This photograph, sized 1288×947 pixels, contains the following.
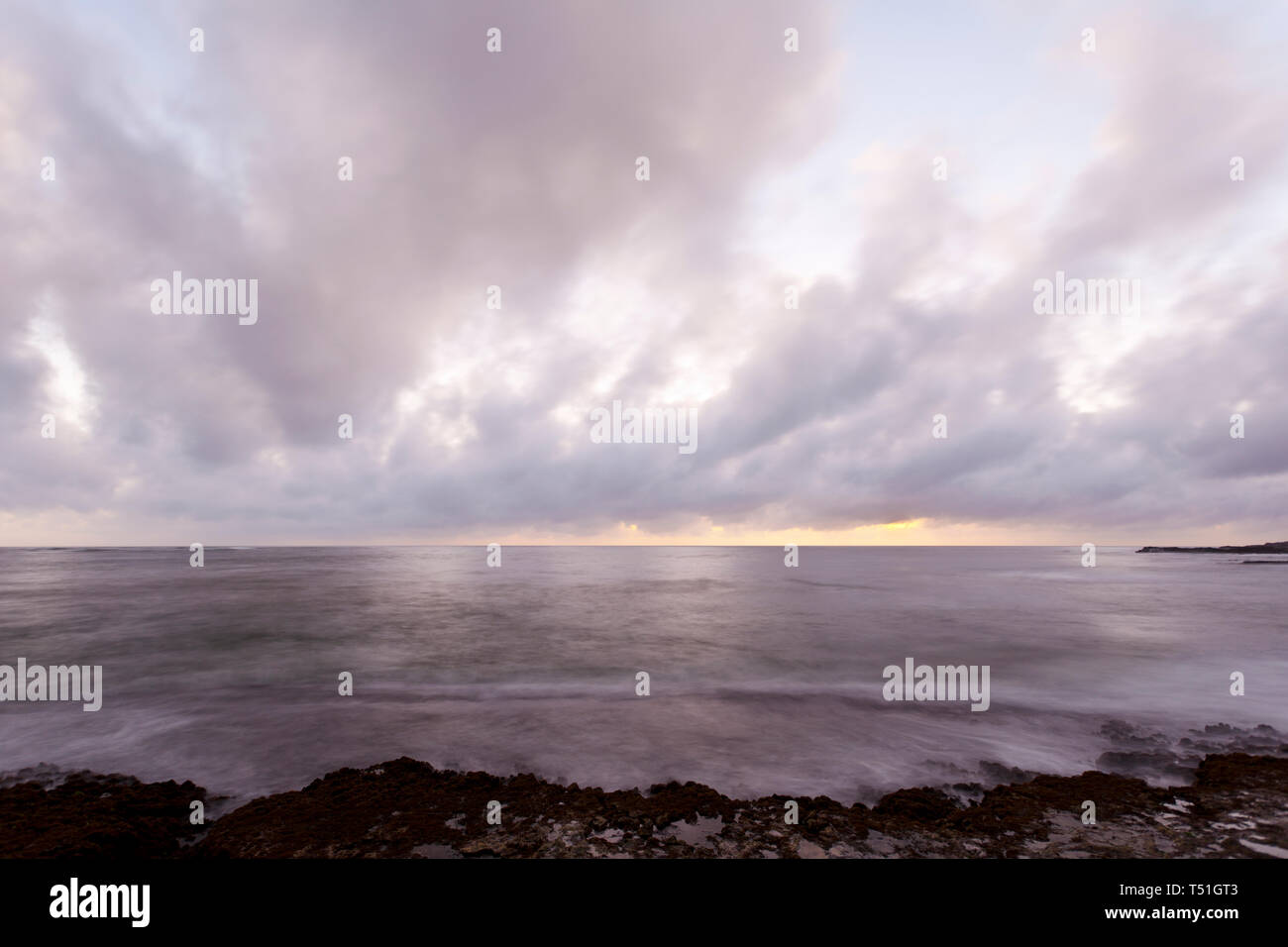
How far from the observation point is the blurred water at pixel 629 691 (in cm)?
976

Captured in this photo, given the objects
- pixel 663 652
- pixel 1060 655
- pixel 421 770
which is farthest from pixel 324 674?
pixel 1060 655

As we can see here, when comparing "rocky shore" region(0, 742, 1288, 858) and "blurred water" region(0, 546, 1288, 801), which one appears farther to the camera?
"blurred water" region(0, 546, 1288, 801)

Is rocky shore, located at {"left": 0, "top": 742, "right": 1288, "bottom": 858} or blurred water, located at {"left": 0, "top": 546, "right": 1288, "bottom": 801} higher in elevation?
rocky shore, located at {"left": 0, "top": 742, "right": 1288, "bottom": 858}

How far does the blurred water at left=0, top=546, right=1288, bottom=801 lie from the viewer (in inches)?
384

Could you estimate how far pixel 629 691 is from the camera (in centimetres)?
1502

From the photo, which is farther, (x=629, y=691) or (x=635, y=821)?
(x=629, y=691)

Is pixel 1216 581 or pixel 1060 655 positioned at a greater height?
pixel 1060 655

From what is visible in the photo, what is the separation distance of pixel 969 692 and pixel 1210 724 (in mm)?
4810

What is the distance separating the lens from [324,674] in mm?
16562

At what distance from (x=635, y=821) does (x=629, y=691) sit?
27.0 ft

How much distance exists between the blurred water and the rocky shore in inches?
38.8

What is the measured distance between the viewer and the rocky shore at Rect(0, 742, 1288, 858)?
6.37m

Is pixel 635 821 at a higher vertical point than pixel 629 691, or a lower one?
higher
